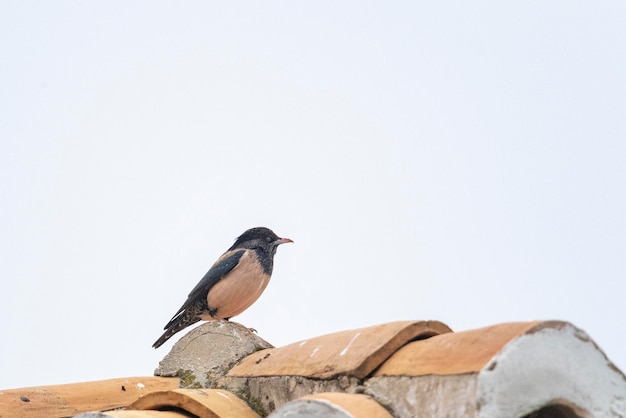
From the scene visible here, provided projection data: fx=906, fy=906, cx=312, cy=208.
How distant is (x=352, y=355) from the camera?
10.0 feet

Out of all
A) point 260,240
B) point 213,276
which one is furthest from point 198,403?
point 260,240

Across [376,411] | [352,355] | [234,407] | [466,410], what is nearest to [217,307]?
[234,407]

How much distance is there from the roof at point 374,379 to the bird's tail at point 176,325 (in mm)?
2241

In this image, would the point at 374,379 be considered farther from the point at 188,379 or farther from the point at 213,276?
the point at 213,276

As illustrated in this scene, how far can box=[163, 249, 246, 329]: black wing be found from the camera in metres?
6.52

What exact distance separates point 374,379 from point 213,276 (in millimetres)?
3782

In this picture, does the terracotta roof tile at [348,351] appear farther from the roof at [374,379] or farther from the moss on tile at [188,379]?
the moss on tile at [188,379]

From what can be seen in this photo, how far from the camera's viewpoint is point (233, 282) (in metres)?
6.43

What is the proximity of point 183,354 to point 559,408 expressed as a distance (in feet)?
7.90

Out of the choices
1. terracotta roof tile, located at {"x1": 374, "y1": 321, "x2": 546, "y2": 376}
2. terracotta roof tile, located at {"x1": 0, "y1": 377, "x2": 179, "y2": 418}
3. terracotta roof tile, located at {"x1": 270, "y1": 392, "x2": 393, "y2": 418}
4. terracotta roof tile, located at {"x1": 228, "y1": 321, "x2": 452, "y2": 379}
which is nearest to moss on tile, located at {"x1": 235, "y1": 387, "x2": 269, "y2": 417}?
terracotta roof tile, located at {"x1": 228, "y1": 321, "x2": 452, "y2": 379}

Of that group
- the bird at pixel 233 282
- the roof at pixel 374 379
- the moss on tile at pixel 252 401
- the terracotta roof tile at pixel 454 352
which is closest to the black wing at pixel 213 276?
the bird at pixel 233 282

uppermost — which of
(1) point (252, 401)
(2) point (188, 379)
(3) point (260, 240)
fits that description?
(3) point (260, 240)

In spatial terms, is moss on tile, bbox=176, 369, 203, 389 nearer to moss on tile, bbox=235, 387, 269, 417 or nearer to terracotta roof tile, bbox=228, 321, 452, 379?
moss on tile, bbox=235, 387, 269, 417

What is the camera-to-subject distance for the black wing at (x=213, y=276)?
257 inches
